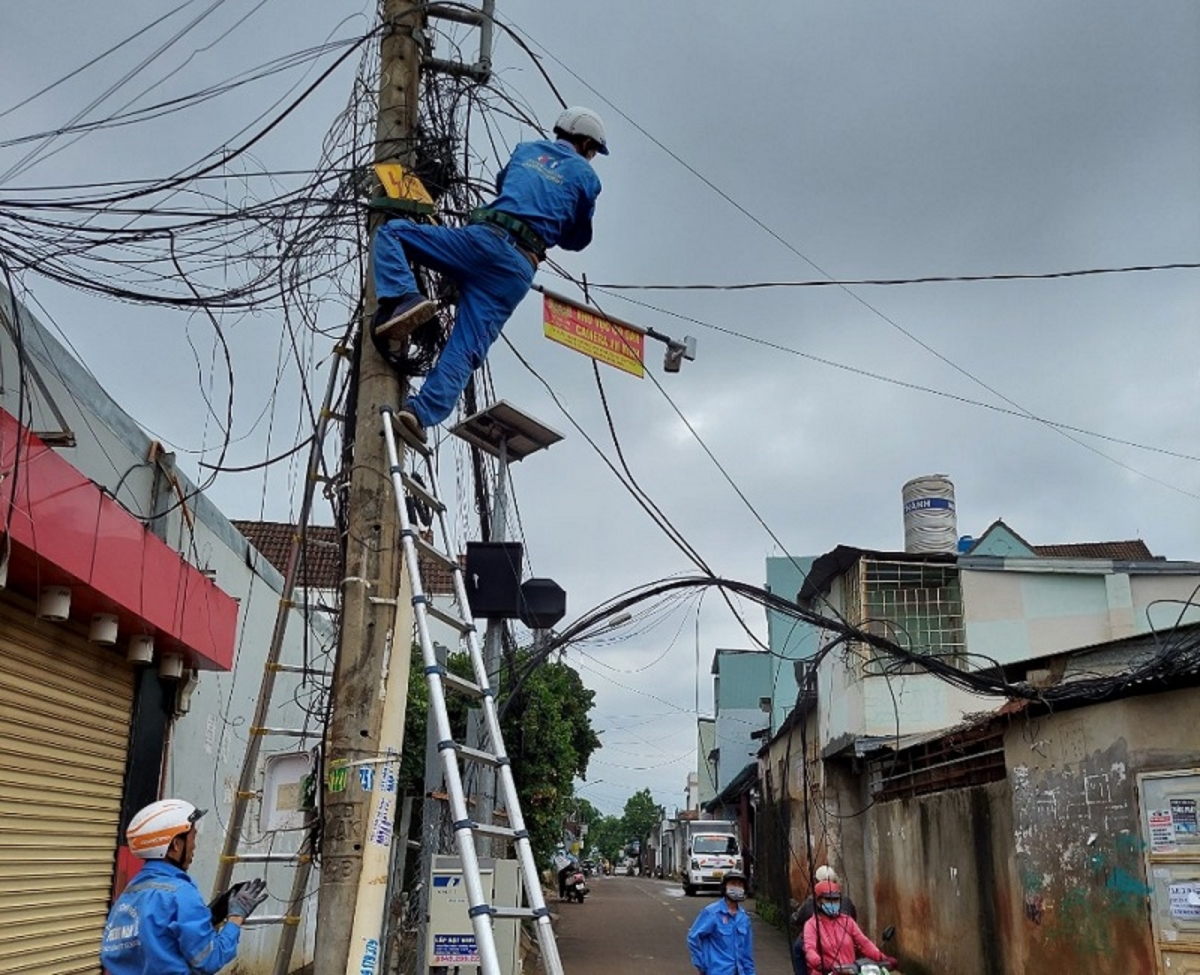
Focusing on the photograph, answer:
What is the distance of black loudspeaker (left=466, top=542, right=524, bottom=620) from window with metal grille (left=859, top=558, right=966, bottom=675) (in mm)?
11333

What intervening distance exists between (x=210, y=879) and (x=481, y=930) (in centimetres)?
751

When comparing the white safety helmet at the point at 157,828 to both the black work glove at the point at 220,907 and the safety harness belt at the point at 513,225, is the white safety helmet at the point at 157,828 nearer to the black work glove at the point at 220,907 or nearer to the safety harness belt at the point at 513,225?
the black work glove at the point at 220,907

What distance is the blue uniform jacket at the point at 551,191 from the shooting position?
5723 millimetres

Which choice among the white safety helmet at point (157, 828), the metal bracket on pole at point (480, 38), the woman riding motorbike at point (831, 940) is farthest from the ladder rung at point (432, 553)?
the woman riding motorbike at point (831, 940)

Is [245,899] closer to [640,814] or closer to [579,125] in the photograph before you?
[579,125]

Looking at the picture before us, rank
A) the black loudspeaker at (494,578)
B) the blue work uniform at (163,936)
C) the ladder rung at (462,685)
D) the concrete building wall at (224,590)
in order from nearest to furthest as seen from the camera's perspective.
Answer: the blue work uniform at (163,936), the ladder rung at (462,685), the concrete building wall at (224,590), the black loudspeaker at (494,578)

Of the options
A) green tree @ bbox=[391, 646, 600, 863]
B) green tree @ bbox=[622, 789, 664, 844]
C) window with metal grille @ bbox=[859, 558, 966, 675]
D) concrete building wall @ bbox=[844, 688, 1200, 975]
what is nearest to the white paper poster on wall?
concrete building wall @ bbox=[844, 688, 1200, 975]

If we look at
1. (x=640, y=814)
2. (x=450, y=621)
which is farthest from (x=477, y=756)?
(x=640, y=814)

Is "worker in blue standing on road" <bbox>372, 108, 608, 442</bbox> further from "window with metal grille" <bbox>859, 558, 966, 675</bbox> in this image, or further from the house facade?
"window with metal grille" <bbox>859, 558, 966, 675</bbox>

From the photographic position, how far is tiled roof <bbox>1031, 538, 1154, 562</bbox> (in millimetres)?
28734

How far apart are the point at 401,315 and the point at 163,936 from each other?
2.63 metres

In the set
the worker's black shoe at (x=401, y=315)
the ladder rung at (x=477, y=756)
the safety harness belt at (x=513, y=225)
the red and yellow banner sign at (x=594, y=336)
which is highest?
the red and yellow banner sign at (x=594, y=336)

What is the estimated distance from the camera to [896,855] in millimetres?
16453

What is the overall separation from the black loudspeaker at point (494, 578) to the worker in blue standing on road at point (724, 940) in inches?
123
